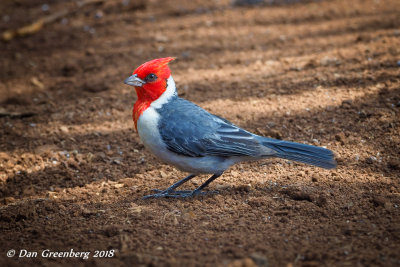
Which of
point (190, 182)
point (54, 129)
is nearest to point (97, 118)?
point (54, 129)

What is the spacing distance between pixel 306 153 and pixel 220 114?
5.53 feet

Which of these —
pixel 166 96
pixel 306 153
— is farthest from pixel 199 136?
pixel 306 153

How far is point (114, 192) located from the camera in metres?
4.18

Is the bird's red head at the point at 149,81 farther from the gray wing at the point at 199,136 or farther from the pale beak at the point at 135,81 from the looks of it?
the gray wing at the point at 199,136

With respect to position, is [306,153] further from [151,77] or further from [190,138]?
[151,77]

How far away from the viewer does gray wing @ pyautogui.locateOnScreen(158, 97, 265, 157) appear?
3783mm

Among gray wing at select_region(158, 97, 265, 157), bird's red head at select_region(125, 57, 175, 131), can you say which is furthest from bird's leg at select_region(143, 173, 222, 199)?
bird's red head at select_region(125, 57, 175, 131)

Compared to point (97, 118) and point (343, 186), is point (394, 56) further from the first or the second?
point (97, 118)

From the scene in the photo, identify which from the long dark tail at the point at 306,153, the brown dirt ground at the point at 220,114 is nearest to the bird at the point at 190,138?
the long dark tail at the point at 306,153

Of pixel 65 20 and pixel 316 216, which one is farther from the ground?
pixel 65 20

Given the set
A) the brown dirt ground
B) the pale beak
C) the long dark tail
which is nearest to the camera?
the brown dirt ground

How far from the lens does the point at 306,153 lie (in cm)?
375

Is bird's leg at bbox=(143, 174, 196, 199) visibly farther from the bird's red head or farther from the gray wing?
the bird's red head

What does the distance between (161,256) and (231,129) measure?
145 centimetres
